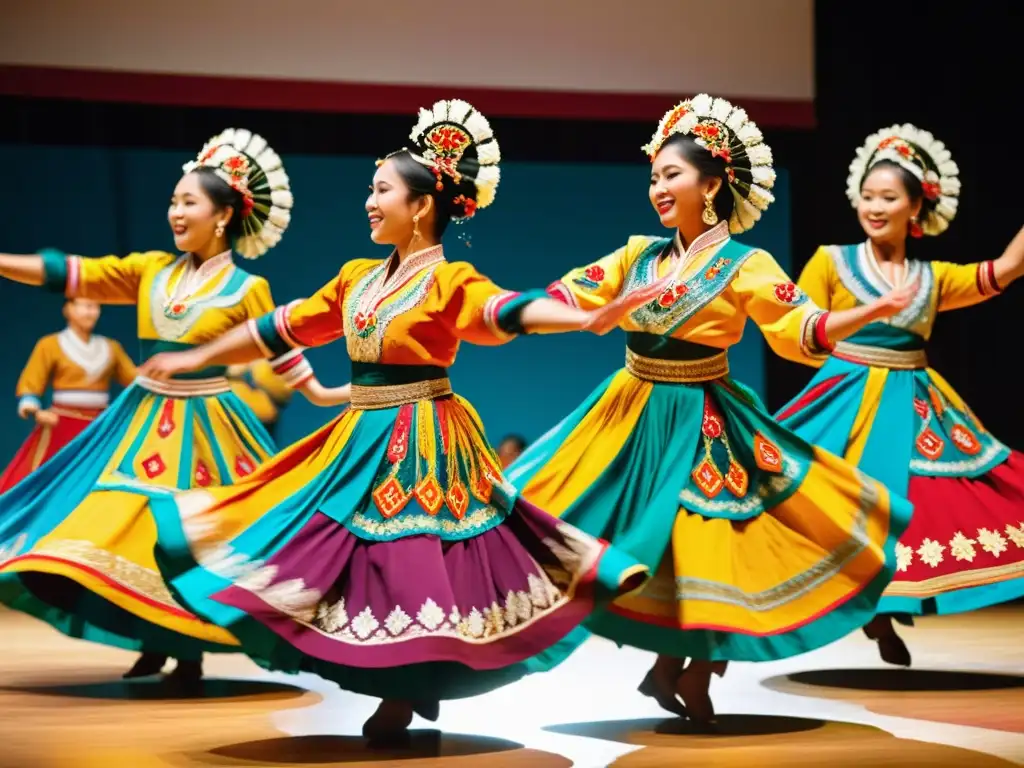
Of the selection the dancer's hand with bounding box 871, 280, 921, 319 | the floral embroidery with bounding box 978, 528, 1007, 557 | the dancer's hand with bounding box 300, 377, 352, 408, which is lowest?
the floral embroidery with bounding box 978, 528, 1007, 557

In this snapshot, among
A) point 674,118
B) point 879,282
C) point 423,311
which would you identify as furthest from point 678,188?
point 879,282

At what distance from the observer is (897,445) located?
4.38m

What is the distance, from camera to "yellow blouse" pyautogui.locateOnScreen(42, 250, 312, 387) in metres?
4.32

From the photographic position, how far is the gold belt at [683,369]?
3746mm

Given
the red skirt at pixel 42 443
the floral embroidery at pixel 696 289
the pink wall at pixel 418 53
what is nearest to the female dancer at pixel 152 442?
the floral embroidery at pixel 696 289

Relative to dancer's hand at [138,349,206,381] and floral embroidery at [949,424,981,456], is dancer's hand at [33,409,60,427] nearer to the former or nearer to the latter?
dancer's hand at [138,349,206,381]

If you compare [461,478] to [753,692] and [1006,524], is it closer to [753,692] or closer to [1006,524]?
[753,692]

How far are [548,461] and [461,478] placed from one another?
0.48m

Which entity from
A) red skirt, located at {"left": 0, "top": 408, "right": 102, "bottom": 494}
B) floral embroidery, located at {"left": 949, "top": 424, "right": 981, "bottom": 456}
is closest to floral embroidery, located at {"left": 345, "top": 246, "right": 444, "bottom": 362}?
floral embroidery, located at {"left": 949, "top": 424, "right": 981, "bottom": 456}

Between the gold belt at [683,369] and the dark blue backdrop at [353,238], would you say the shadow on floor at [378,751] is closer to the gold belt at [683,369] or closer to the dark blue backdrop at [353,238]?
the gold belt at [683,369]

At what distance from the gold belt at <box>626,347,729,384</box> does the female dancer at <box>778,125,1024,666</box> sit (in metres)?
0.77

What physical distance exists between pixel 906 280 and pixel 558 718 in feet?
5.35

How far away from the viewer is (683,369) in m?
3.75

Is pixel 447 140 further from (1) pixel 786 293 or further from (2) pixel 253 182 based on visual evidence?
(2) pixel 253 182
